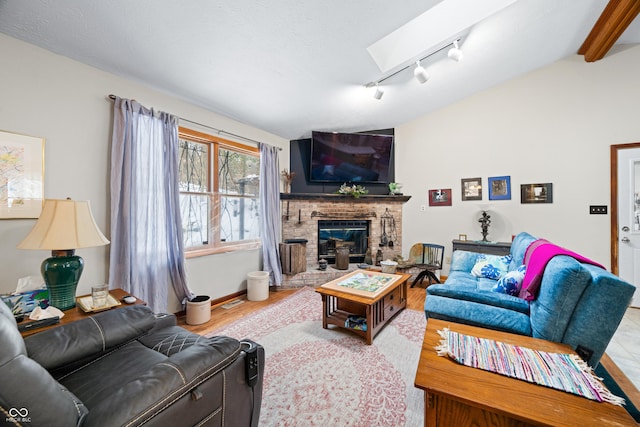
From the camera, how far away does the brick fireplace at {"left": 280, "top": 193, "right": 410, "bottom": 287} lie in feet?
13.1

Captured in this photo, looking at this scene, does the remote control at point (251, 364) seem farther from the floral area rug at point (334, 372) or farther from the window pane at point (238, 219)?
the window pane at point (238, 219)

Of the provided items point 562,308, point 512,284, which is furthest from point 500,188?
point 562,308

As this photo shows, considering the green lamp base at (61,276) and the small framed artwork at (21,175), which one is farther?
the small framed artwork at (21,175)

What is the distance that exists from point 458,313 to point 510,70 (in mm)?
3587

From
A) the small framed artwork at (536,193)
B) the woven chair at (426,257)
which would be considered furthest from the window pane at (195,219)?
the small framed artwork at (536,193)

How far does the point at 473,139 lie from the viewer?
403cm

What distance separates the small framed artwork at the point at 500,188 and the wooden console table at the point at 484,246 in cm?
74

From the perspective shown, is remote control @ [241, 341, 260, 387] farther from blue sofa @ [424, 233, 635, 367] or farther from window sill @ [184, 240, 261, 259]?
window sill @ [184, 240, 261, 259]

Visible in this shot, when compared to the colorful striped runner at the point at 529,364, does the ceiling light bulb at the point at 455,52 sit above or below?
above

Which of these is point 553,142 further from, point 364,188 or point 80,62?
point 80,62

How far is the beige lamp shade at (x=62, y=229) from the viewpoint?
143 cm

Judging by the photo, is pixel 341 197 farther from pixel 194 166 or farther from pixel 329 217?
pixel 194 166

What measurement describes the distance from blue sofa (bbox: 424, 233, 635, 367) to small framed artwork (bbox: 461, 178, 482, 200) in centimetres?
240

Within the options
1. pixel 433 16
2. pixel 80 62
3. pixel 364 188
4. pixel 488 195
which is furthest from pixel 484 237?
pixel 80 62
